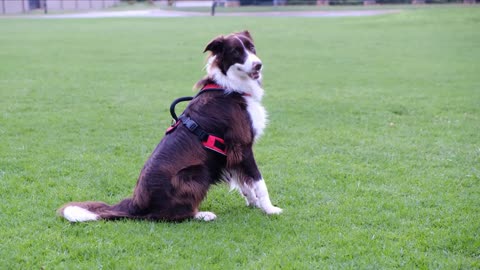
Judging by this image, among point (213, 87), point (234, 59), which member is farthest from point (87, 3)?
point (234, 59)

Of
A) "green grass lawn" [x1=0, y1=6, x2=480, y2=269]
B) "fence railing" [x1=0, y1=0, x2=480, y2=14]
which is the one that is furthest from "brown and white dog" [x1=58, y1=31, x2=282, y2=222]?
"fence railing" [x1=0, y1=0, x2=480, y2=14]

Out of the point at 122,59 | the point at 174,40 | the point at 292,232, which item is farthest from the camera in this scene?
the point at 174,40

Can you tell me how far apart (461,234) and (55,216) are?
3.77 m

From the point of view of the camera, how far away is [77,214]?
4996 millimetres

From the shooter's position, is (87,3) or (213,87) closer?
(213,87)

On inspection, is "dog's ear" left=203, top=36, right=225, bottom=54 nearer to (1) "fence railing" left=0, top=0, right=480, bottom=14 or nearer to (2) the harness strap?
(2) the harness strap

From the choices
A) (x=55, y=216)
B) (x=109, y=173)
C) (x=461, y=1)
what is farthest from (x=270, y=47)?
(x=461, y=1)

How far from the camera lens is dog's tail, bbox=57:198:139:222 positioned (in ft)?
16.4

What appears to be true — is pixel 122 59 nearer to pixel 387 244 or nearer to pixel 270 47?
pixel 270 47

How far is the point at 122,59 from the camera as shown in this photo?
62.4ft

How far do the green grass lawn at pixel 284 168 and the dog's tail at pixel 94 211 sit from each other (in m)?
0.09

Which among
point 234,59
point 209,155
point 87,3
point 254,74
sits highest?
point 87,3

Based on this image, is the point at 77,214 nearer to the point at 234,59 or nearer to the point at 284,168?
the point at 234,59

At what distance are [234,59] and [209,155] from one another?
971mm
